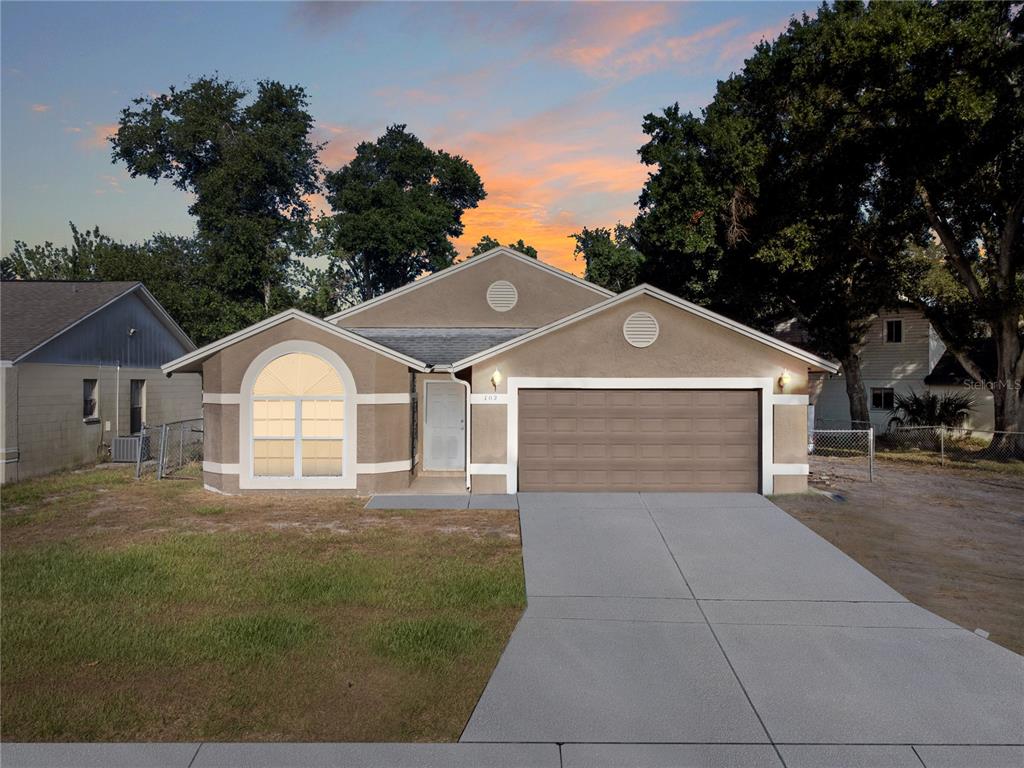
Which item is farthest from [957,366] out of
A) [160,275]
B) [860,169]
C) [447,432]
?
[160,275]

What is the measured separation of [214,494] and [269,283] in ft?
110

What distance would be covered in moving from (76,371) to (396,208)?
3350cm

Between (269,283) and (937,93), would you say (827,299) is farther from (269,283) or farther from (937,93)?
(269,283)

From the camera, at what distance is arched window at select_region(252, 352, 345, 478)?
1521cm

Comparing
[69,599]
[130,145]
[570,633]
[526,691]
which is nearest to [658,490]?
[570,633]

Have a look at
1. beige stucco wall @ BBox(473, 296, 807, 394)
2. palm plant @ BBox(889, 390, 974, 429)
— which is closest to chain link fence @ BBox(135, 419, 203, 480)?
beige stucco wall @ BBox(473, 296, 807, 394)

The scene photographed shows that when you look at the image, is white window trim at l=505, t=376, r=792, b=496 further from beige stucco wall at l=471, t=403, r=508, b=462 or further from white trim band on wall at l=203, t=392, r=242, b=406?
white trim band on wall at l=203, t=392, r=242, b=406

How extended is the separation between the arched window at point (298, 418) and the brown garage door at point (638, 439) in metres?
4.10

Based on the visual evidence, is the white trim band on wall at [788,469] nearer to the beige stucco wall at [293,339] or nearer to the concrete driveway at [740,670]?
the concrete driveway at [740,670]

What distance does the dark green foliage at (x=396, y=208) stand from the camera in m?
50.3

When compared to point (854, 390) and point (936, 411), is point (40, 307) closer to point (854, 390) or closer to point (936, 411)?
point (854, 390)

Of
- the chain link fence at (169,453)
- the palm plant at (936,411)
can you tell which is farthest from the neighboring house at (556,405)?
the palm plant at (936,411)

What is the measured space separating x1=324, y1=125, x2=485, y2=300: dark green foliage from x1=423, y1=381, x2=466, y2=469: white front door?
34.6 m

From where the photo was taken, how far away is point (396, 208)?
51.3m
